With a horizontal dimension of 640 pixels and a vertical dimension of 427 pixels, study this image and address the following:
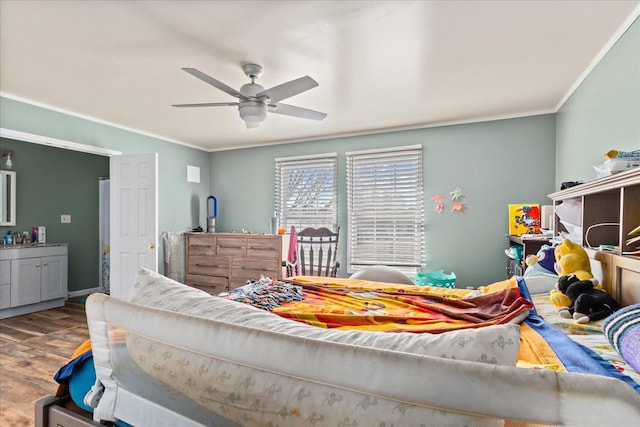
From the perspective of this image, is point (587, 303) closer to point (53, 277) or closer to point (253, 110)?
point (253, 110)

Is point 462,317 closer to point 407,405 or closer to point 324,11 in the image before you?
point 407,405

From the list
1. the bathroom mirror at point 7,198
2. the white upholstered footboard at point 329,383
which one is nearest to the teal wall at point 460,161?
the bathroom mirror at point 7,198

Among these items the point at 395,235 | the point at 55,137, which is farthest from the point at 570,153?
the point at 55,137

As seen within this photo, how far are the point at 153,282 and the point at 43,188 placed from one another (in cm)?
561

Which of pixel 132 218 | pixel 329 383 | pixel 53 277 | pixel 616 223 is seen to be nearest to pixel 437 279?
pixel 616 223

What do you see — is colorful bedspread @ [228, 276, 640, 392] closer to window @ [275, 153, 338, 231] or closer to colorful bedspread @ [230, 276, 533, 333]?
colorful bedspread @ [230, 276, 533, 333]

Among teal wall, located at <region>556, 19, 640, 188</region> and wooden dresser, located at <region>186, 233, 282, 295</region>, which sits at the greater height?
teal wall, located at <region>556, 19, 640, 188</region>

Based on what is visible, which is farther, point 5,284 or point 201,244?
point 201,244

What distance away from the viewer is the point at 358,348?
580 millimetres

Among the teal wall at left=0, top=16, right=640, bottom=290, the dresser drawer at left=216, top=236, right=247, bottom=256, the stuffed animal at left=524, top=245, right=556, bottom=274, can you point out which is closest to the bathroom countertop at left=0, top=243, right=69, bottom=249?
the teal wall at left=0, top=16, right=640, bottom=290

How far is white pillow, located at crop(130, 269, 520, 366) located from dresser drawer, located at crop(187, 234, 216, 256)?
159 inches

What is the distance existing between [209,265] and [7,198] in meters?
2.90

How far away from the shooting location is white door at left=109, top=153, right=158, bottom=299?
13.7ft

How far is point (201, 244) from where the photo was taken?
203 inches
